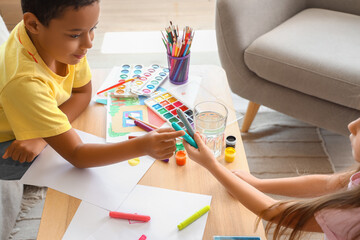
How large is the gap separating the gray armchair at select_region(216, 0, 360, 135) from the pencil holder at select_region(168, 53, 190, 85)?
0.43m

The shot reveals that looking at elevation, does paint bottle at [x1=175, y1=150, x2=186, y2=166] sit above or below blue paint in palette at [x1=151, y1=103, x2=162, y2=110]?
below

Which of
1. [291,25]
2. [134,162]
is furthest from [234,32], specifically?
[134,162]

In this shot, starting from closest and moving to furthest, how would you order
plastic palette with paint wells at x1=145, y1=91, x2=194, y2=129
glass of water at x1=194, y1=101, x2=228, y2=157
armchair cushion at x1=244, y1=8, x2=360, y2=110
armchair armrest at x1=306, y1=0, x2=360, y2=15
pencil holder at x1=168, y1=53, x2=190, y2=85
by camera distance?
glass of water at x1=194, y1=101, x2=228, y2=157, plastic palette with paint wells at x1=145, y1=91, x2=194, y2=129, pencil holder at x1=168, y1=53, x2=190, y2=85, armchair cushion at x1=244, y1=8, x2=360, y2=110, armchair armrest at x1=306, y1=0, x2=360, y2=15

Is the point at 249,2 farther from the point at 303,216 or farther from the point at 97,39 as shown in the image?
the point at 97,39

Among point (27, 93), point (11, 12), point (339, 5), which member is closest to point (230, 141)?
point (27, 93)

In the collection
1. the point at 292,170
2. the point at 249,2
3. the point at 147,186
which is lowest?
the point at 292,170

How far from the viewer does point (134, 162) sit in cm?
96

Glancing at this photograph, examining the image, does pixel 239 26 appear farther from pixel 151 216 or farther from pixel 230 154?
pixel 151 216

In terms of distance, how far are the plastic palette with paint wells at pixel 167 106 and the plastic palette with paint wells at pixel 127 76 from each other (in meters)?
0.08

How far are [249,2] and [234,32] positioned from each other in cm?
15

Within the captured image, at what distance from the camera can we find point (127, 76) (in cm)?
126

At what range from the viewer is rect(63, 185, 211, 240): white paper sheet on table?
794mm

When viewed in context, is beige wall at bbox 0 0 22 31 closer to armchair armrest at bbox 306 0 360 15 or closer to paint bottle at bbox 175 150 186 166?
armchair armrest at bbox 306 0 360 15

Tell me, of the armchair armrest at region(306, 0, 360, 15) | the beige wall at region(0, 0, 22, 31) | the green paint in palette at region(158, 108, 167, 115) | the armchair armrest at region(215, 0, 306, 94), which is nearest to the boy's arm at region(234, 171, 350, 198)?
the green paint in palette at region(158, 108, 167, 115)
